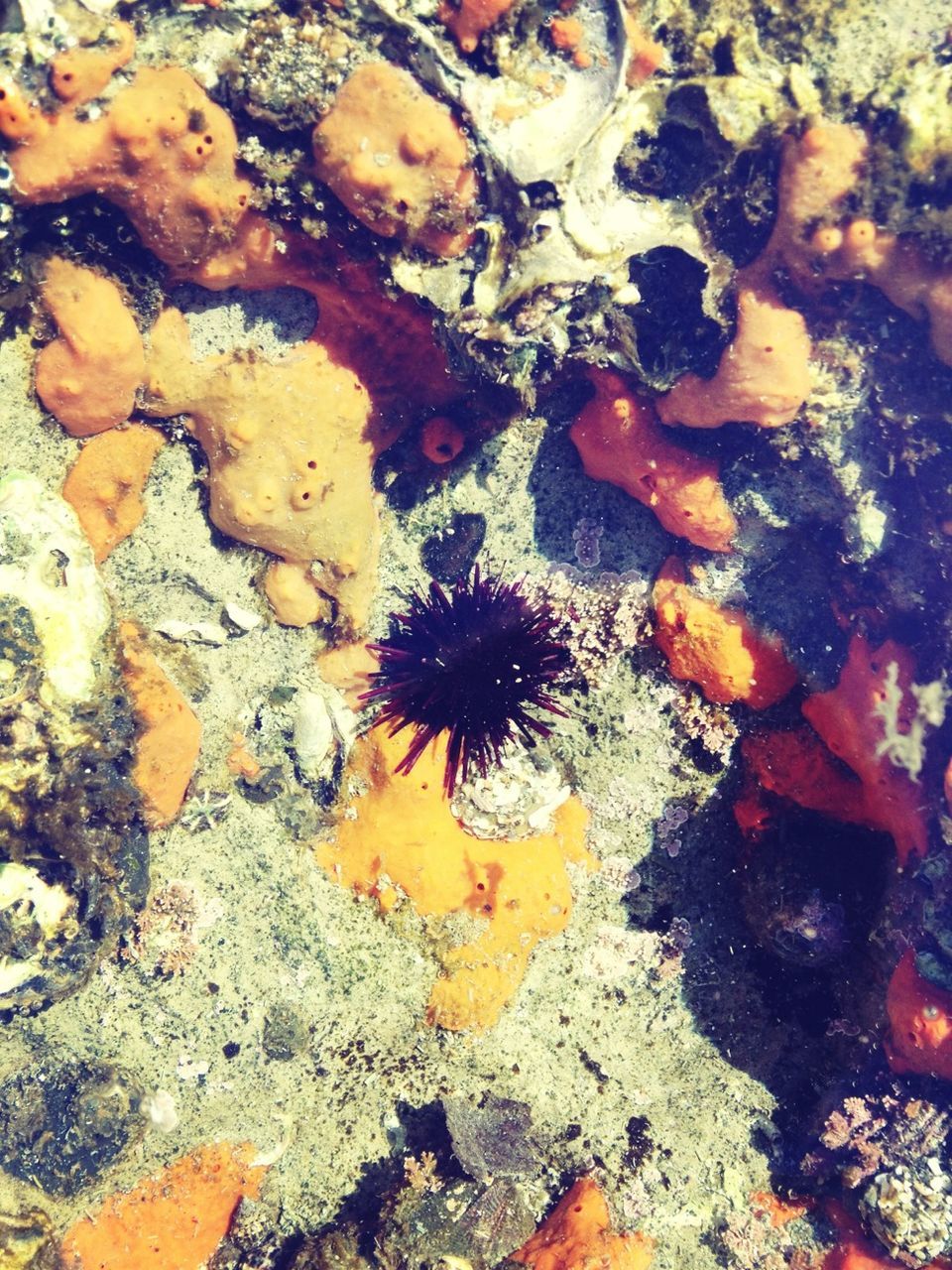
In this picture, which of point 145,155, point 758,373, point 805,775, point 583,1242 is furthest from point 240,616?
point 583,1242

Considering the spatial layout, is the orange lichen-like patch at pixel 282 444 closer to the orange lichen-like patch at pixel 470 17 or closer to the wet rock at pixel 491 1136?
the orange lichen-like patch at pixel 470 17

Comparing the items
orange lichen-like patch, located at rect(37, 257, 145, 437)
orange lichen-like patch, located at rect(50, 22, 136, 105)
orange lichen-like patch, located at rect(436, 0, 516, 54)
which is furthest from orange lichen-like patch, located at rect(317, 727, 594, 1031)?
orange lichen-like patch, located at rect(436, 0, 516, 54)

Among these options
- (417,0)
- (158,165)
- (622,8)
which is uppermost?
(622,8)

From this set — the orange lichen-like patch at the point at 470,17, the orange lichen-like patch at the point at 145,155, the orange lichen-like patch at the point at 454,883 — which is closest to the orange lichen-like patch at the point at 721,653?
the orange lichen-like patch at the point at 454,883

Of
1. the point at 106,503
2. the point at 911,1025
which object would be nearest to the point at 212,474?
the point at 106,503

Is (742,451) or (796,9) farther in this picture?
(742,451)

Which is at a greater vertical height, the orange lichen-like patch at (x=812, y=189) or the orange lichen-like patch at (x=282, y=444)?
the orange lichen-like patch at (x=812, y=189)

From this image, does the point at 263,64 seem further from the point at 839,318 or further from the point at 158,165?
the point at 839,318
